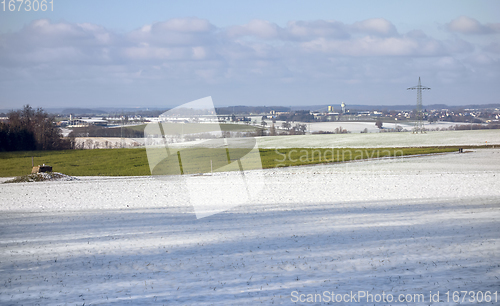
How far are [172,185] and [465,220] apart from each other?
17740 mm

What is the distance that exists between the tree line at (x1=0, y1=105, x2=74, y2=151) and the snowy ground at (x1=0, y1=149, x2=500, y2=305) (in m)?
41.3

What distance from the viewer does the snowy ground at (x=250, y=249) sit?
7.14m

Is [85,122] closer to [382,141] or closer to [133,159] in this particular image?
[133,159]

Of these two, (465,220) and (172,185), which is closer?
(465,220)

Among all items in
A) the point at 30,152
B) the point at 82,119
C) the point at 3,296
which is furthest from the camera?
the point at 82,119

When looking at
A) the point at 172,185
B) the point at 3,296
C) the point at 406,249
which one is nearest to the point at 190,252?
the point at 3,296

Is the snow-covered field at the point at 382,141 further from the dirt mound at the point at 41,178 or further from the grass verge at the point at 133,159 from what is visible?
the dirt mound at the point at 41,178

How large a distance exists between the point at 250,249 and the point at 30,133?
5578 cm

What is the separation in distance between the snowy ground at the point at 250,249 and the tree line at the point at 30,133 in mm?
41274

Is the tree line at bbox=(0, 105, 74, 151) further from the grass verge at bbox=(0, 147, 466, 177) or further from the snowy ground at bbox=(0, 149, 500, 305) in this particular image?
the snowy ground at bbox=(0, 149, 500, 305)

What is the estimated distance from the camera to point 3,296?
22.9ft

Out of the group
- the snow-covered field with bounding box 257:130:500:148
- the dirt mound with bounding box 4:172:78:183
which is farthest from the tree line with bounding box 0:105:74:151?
the snow-covered field with bounding box 257:130:500:148

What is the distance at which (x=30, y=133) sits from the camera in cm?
5550

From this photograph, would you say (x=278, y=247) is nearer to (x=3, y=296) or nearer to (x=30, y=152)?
(x=3, y=296)
